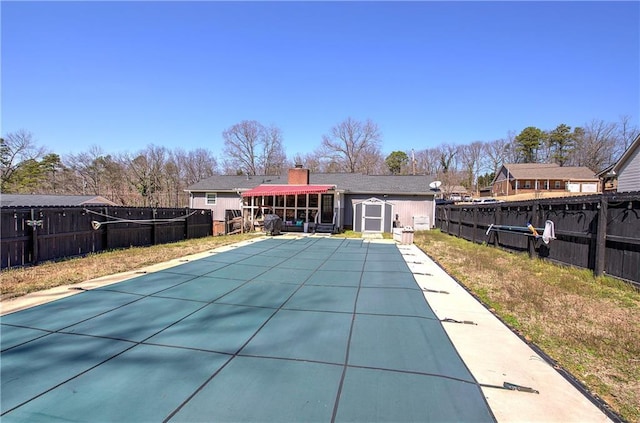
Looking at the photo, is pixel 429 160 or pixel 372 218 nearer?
pixel 372 218

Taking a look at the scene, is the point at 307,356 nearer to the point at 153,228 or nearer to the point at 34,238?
the point at 34,238

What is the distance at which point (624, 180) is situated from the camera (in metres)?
16.1

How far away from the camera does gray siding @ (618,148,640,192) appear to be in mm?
15016

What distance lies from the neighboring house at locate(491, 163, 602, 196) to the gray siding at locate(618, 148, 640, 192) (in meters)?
20.8

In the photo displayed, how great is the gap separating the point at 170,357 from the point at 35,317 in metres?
2.59

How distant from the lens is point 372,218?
18219mm

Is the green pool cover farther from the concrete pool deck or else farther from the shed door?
the shed door

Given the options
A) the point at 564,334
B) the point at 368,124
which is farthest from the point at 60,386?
the point at 368,124

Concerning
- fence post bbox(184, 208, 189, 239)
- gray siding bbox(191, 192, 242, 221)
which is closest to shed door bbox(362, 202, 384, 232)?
gray siding bbox(191, 192, 242, 221)

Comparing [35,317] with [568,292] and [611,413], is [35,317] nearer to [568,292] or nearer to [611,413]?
[611,413]

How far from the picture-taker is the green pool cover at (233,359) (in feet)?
7.49

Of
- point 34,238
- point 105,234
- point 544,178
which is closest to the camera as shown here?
point 34,238

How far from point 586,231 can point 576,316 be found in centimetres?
320

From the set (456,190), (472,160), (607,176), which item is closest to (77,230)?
(607,176)
